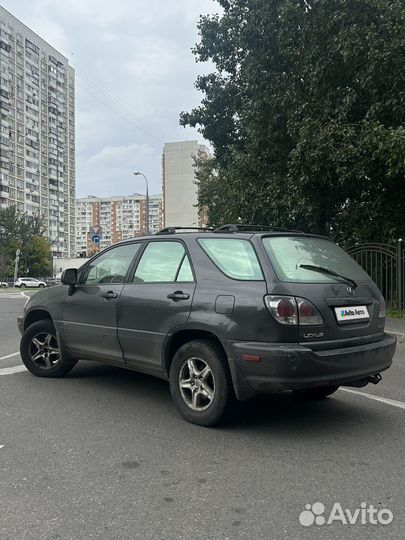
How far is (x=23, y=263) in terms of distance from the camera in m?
77.4

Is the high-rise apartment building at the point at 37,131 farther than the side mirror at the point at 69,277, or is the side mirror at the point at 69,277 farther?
the high-rise apartment building at the point at 37,131

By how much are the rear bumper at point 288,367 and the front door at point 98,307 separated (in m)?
1.53

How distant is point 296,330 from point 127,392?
7.89 feet

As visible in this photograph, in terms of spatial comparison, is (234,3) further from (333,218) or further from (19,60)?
(19,60)

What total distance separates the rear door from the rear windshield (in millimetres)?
787

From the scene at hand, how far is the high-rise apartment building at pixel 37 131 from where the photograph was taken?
91.9m

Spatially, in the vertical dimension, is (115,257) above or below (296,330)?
above

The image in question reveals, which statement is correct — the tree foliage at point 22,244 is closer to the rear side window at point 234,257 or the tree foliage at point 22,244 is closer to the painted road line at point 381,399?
the painted road line at point 381,399

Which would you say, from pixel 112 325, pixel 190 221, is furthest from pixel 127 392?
pixel 190 221

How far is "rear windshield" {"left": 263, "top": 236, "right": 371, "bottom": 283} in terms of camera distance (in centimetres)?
422

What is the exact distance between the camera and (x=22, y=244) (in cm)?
7588

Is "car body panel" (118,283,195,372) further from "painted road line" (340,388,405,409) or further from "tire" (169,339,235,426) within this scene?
"painted road line" (340,388,405,409)

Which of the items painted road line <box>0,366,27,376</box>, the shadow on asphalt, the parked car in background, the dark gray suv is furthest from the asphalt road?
the parked car in background

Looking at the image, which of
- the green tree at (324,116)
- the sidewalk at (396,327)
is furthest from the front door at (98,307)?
the green tree at (324,116)
